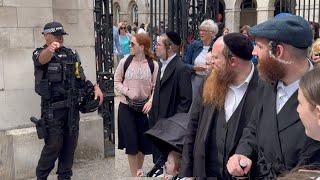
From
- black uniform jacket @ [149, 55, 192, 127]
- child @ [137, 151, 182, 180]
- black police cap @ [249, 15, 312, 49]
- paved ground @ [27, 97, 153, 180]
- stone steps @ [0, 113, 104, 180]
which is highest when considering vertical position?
black police cap @ [249, 15, 312, 49]

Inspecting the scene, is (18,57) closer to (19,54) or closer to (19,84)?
(19,54)

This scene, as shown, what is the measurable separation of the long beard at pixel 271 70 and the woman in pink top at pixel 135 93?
10.2 ft

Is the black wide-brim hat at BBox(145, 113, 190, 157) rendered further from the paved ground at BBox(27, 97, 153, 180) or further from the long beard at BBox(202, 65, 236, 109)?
the paved ground at BBox(27, 97, 153, 180)

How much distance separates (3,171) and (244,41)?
12.6ft

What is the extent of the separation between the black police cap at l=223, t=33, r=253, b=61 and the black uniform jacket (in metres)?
2.13

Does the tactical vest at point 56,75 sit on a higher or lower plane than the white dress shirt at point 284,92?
lower

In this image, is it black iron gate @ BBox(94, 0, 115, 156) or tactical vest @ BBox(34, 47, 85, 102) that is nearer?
tactical vest @ BBox(34, 47, 85, 102)

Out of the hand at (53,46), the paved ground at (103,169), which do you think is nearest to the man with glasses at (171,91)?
the paved ground at (103,169)

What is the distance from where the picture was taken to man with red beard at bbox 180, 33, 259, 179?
3121 mm

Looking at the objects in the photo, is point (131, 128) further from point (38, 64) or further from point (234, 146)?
point (234, 146)

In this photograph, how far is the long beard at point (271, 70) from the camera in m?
2.69

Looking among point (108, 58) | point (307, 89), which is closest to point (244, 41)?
point (307, 89)

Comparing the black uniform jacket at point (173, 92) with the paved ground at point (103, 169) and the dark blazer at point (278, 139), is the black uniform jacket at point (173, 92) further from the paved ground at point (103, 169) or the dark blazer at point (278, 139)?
the dark blazer at point (278, 139)

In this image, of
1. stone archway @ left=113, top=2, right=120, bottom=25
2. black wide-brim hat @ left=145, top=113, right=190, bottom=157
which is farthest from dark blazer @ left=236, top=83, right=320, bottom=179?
stone archway @ left=113, top=2, right=120, bottom=25
